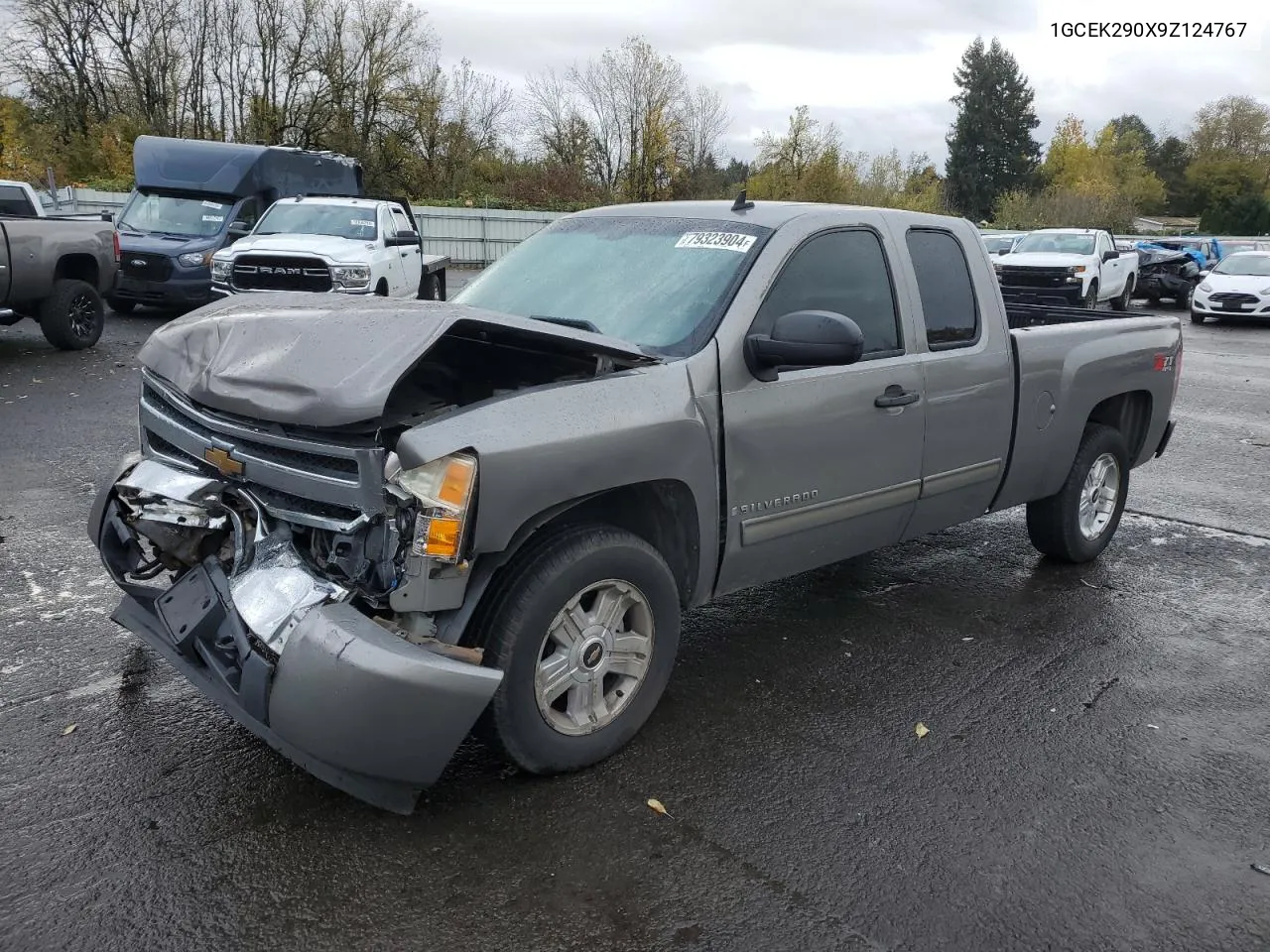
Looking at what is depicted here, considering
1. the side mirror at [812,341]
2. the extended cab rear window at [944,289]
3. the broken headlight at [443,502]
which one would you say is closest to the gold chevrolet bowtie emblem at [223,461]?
the broken headlight at [443,502]

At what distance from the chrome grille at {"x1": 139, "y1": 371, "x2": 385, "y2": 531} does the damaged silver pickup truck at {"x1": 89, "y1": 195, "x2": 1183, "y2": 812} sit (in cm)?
1

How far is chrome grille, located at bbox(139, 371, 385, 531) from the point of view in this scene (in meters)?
3.08

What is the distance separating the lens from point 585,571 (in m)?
3.37

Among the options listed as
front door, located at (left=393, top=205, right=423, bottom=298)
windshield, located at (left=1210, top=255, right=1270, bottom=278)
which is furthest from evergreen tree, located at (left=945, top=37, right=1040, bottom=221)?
front door, located at (left=393, top=205, right=423, bottom=298)

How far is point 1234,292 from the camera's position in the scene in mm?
22266

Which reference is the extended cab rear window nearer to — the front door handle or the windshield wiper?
the front door handle

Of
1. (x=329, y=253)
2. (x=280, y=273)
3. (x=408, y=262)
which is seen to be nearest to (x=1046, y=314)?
(x=329, y=253)

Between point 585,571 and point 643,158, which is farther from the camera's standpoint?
point 643,158

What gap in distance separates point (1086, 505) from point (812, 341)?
3.04 m

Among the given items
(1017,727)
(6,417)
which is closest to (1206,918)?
(1017,727)

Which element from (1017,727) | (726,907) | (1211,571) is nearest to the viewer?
(726,907)

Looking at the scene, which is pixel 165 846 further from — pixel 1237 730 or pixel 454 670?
pixel 1237 730

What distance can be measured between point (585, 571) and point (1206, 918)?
2.02 meters

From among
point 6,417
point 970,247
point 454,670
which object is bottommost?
point 6,417
